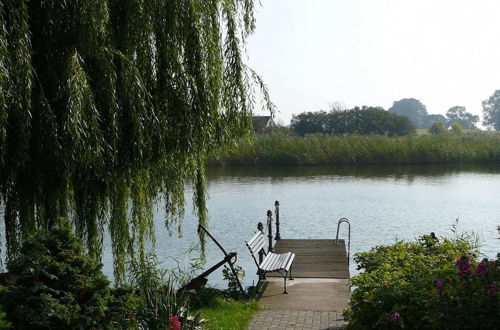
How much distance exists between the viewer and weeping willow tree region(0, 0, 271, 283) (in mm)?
8906

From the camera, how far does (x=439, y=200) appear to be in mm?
29047

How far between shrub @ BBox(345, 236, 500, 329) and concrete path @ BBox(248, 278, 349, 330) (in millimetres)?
1091

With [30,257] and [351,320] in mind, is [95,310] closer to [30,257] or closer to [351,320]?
[30,257]

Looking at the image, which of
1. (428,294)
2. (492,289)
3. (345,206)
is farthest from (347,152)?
(492,289)

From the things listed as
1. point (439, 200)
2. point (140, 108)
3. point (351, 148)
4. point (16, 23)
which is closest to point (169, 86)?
point (140, 108)

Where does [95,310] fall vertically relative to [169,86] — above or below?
below

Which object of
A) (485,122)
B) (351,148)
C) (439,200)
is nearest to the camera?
(439,200)

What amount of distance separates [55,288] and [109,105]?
3.22 metres

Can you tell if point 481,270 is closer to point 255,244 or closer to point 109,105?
point 109,105

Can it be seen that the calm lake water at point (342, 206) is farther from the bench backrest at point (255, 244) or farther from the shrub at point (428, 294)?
the shrub at point (428, 294)

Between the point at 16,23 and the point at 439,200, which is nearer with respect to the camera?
the point at 16,23

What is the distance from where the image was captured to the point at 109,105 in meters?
9.39

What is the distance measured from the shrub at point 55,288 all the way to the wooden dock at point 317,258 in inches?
257

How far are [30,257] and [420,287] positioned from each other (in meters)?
4.12
